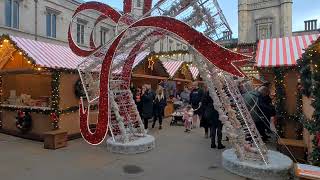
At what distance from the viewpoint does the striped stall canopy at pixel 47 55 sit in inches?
402

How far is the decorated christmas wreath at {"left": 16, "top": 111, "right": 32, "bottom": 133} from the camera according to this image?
11.0 metres

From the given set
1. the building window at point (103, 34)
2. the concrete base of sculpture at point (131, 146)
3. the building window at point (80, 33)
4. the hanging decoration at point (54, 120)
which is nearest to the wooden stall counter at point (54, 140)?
the hanging decoration at point (54, 120)

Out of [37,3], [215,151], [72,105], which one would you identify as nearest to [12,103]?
[72,105]

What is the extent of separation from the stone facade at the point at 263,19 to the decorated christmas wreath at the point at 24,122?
36.9 m

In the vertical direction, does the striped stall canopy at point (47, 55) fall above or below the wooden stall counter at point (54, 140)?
above

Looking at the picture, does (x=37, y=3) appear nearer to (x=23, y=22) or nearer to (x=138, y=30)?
(x=23, y=22)

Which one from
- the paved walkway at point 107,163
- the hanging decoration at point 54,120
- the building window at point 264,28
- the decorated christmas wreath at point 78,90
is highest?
the building window at point 264,28

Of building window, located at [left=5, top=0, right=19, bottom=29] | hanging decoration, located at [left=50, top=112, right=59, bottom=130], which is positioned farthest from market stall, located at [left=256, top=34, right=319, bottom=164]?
building window, located at [left=5, top=0, right=19, bottom=29]

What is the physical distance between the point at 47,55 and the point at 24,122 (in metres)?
2.67

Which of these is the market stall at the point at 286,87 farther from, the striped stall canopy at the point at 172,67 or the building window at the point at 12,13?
the building window at the point at 12,13

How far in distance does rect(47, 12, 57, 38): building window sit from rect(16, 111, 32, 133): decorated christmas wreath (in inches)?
558

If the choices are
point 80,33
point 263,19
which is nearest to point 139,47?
point 80,33

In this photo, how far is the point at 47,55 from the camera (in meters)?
10.9

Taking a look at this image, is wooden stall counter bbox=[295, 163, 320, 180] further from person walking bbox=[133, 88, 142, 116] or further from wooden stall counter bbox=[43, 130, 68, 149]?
person walking bbox=[133, 88, 142, 116]
